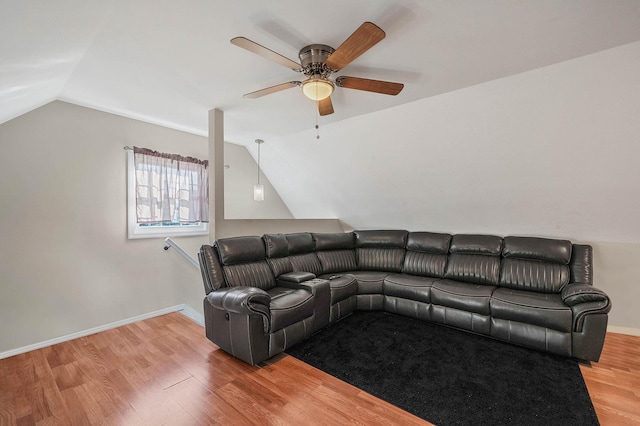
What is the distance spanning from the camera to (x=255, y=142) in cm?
465

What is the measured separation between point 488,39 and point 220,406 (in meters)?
3.22

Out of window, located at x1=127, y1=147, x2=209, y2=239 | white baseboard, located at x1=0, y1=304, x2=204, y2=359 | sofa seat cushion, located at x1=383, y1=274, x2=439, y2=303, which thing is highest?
window, located at x1=127, y1=147, x2=209, y2=239

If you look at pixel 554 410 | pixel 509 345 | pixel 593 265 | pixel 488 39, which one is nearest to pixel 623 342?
pixel 593 265

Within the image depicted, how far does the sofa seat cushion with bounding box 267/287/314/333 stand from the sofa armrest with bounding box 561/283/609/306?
2.50 metres

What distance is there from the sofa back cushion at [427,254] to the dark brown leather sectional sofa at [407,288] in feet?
0.05

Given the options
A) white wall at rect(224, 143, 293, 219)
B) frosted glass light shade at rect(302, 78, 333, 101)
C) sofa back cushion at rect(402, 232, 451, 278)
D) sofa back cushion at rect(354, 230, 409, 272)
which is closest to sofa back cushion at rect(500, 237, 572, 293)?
sofa back cushion at rect(402, 232, 451, 278)

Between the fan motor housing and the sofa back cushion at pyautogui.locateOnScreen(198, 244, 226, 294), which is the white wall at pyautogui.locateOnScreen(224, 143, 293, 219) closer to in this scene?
the sofa back cushion at pyautogui.locateOnScreen(198, 244, 226, 294)

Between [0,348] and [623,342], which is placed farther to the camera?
[623,342]

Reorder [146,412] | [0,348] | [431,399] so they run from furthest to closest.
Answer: [0,348] → [431,399] → [146,412]

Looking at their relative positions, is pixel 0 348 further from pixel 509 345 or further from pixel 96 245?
pixel 509 345

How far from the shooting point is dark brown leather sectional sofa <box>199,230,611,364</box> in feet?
7.91

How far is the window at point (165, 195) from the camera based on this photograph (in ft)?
11.6

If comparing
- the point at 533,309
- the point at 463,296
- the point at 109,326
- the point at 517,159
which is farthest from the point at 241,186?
the point at 533,309

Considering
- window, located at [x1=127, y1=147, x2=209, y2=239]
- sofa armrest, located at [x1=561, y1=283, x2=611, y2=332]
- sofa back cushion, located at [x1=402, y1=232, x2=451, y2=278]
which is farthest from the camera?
sofa back cushion, located at [x1=402, y1=232, x2=451, y2=278]
